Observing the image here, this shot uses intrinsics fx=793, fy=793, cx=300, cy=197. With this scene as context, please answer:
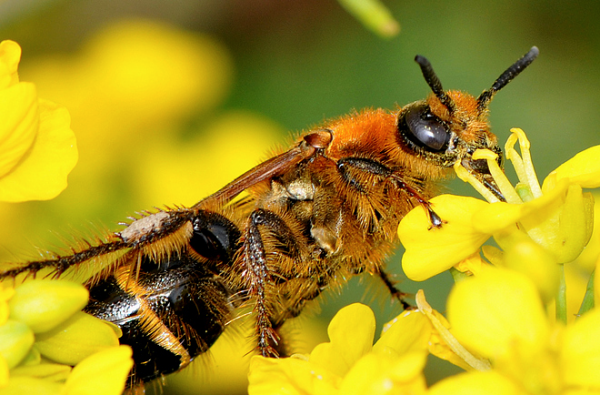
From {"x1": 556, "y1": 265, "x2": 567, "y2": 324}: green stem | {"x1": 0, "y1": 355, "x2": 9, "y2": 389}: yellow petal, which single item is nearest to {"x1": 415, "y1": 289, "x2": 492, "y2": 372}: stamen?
{"x1": 556, "y1": 265, "x2": 567, "y2": 324}: green stem

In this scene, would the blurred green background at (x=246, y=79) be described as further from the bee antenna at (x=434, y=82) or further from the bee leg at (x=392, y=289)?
the bee antenna at (x=434, y=82)

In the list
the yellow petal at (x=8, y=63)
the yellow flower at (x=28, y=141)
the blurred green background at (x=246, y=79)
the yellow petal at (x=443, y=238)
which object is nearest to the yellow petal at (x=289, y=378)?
the yellow petal at (x=443, y=238)

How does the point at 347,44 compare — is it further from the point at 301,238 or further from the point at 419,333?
the point at 419,333

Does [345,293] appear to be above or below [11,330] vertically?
below

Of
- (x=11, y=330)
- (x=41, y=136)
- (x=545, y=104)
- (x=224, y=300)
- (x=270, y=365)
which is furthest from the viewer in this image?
(x=545, y=104)

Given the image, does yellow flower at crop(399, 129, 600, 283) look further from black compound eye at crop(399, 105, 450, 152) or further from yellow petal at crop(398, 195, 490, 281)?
black compound eye at crop(399, 105, 450, 152)

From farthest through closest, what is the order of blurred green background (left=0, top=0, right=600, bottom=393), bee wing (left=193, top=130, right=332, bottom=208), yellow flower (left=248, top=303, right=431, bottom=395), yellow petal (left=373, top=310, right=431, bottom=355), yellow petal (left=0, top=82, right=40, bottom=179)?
blurred green background (left=0, top=0, right=600, bottom=393) < bee wing (left=193, top=130, right=332, bottom=208) < yellow petal (left=373, top=310, right=431, bottom=355) < yellow petal (left=0, top=82, right=40, bottom=179) < yellow flower (left=248, top=303, right=431, bottom=395)

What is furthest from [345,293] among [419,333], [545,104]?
[419,333]
